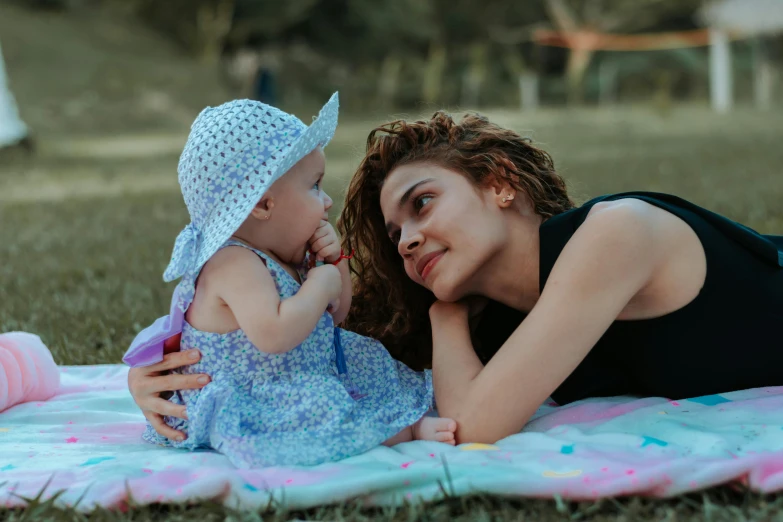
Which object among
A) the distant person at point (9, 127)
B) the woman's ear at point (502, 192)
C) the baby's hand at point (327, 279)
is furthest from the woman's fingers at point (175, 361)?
the distant person at point (9, 127)

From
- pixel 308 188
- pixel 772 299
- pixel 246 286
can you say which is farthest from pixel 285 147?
pixel 772 299

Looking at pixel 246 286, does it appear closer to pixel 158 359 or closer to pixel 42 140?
pixel 158 359

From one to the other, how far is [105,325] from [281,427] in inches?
64.9

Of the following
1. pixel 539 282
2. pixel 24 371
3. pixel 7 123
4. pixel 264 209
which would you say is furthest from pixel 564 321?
pixel 7 123

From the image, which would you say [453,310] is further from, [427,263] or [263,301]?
[263,301]

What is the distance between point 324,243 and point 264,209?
17cm

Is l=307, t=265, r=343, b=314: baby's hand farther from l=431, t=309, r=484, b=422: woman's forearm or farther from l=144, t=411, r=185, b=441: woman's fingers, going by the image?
l=144, t=411, r=185, b=441: woman's fingers

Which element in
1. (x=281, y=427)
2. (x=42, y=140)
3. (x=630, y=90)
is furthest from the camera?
(x=630, y=90)

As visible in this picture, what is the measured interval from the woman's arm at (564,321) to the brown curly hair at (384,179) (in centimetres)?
43

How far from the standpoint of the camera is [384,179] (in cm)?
257

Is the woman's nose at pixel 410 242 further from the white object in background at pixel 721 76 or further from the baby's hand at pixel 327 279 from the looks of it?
the white object in background at pixel 721 76

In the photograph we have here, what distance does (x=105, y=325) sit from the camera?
346 cm

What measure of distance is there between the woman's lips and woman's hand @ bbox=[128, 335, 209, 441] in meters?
0.60

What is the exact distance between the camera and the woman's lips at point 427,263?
2.33 metres
